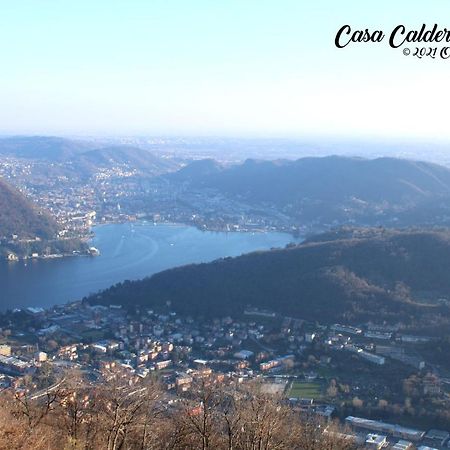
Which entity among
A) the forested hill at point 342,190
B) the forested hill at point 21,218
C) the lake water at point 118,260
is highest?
the forested hill at point 342,190

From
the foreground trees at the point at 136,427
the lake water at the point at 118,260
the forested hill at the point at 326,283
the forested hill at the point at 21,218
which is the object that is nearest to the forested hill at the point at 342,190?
the lake water at the point at 118,260

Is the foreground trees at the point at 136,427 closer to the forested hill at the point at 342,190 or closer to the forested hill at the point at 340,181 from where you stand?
the forested hill at the point at 342,190

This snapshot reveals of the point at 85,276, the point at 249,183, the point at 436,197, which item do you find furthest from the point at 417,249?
the point at 249,183

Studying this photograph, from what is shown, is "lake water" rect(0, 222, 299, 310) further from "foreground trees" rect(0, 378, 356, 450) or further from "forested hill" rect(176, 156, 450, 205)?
"foreground trees" rect(0, 378, 356, 450)

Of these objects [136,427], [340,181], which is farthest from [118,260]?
[340,181]

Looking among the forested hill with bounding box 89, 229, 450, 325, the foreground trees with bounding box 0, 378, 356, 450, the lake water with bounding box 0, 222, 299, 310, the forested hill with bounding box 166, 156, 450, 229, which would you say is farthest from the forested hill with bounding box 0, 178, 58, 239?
the foreground trees with bounding box 0, 378, 356, 450

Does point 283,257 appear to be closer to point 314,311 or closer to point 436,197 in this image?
point 314,311

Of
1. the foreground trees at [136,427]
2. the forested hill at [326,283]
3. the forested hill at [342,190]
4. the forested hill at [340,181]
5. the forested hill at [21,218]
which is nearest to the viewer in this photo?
the foreground trees at [136,427]
